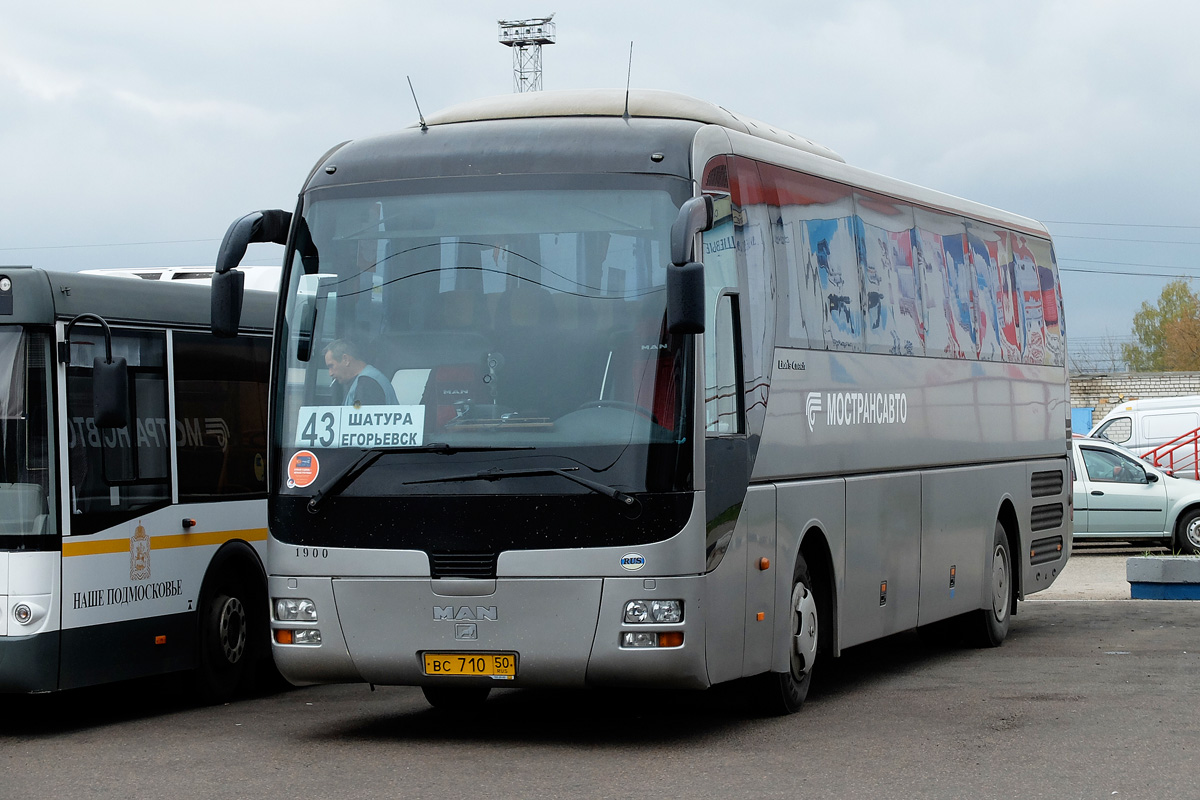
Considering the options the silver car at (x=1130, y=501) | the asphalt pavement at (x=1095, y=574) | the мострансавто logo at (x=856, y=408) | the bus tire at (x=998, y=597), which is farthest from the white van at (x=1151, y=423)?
the мострансавто logo at (x=856, y=408)

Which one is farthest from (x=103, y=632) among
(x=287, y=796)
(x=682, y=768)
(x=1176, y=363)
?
(x=1176, y=363)

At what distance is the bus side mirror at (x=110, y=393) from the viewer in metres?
9.91

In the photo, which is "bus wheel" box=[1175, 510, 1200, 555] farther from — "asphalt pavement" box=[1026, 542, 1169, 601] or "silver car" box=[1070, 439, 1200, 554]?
Answer: "asphalt pavement" box=[1026, 542, 1169, 601]

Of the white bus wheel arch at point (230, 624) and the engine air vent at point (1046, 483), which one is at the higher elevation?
the engine air vent at point (1046, 483)

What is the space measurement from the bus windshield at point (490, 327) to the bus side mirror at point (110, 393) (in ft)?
3.46

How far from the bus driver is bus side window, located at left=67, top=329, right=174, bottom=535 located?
2.02m

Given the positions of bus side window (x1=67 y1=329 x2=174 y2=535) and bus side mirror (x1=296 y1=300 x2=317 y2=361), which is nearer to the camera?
bus side mirror (x1=296 y1=300 x2=317 y2=361)

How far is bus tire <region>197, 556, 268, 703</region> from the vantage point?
1188 cm

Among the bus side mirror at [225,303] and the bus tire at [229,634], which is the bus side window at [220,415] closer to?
the bus tire at [229,634]

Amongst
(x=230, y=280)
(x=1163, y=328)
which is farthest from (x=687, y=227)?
(x=1163, y=328)

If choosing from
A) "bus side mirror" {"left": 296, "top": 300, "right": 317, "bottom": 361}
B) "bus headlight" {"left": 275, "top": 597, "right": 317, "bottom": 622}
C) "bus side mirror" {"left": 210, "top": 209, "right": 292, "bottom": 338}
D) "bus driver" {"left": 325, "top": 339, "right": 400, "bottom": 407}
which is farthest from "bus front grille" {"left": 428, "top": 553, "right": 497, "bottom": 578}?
"bus side mirror" {"left": 210, "top": 209, "right": 292, "bottom": 338}

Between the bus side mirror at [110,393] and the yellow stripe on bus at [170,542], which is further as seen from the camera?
the yellow stripe on bus at [170,542]

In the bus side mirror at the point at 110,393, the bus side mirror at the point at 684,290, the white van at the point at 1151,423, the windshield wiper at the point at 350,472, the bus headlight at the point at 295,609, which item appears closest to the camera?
the bus side mirror at the point at 684,290

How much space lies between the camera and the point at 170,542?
1147 centimetres
